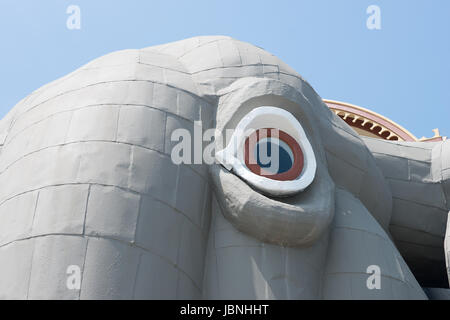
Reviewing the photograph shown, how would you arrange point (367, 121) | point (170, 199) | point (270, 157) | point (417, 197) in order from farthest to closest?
point (367, 121)
point (417, 197)
point (270, 157)
point (170, 199)

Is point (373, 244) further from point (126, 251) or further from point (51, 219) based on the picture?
point (51, 219)

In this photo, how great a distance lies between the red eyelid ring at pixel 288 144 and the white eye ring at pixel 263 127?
4 cm

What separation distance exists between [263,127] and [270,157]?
0.35m

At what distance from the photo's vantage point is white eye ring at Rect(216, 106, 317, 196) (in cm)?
732

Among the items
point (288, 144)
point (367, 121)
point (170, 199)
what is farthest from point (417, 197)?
point (367, 121)

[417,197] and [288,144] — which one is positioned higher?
[417,197]

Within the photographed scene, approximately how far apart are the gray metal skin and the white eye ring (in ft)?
0.34

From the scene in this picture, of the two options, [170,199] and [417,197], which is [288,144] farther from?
[417,197]

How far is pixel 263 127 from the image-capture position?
780 cm

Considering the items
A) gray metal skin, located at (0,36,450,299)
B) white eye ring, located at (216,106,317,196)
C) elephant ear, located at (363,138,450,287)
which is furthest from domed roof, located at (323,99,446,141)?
white eye ring, located at (216,106,317,196)

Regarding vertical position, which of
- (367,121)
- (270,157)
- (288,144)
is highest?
(367,121)

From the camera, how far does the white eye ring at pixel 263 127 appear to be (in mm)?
7316

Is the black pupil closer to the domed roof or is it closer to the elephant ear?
the elephant ear
